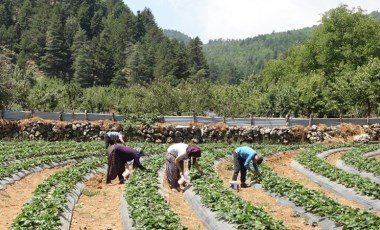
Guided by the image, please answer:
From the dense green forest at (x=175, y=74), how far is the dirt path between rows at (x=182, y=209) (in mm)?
28965

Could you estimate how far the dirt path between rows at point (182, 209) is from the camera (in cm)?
1234

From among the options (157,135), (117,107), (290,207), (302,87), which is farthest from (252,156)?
(117,107)

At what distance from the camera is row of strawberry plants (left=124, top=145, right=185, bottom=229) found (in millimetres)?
10631

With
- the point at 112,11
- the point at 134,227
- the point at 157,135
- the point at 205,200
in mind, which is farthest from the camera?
the point at 112,11

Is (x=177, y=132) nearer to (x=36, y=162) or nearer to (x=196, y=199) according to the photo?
(x=36, y=162)

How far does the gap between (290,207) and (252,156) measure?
302 centimetres

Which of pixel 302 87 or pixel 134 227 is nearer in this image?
pixel 134 227

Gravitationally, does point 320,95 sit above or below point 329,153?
above

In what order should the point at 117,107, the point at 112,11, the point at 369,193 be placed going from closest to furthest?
the point at 369,193 < the point at 117,107 < the point at 112,11

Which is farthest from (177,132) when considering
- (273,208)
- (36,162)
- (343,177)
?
(273,208)

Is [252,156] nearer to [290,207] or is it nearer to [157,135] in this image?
[290,207]

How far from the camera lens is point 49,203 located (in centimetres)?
1255

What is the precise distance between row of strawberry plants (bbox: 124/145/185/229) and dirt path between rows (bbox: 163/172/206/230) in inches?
19.9

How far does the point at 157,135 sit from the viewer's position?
36312 mm
